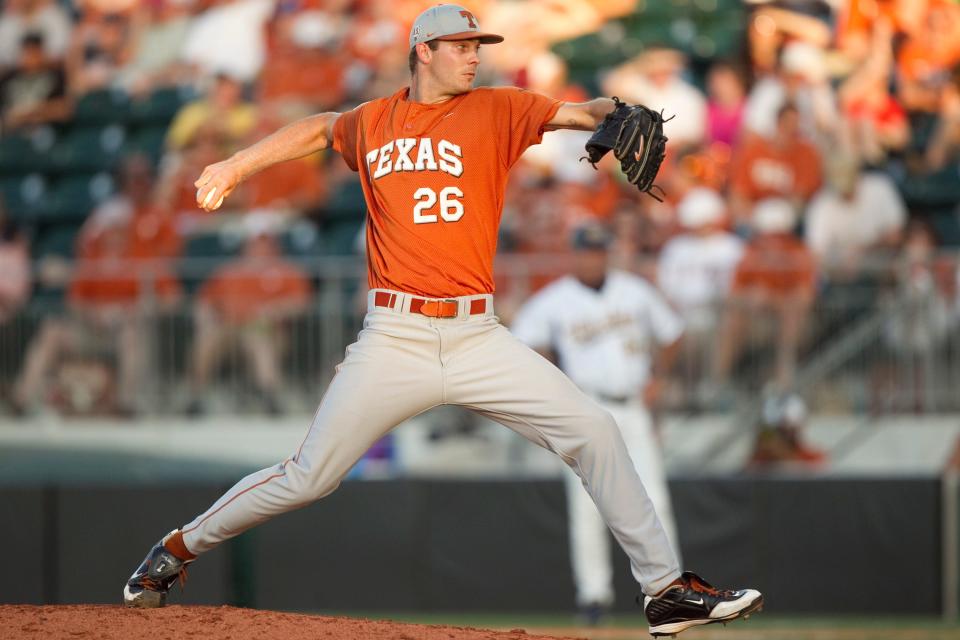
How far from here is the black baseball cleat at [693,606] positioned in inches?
203

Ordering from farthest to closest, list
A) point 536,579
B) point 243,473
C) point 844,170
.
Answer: point 844,170
point 243,473
point 536,579

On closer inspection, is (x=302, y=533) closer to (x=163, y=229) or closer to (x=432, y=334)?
(x=163, y=229)

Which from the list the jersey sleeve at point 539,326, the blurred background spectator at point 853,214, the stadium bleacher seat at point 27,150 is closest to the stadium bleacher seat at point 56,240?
the stadium bleacher seat at point 27,150

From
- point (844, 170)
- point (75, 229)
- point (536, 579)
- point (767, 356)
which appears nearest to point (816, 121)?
point (844, 170)

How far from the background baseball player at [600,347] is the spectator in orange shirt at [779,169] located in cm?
253

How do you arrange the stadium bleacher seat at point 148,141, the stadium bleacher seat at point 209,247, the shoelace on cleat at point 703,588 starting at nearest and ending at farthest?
the shoelace on cleat at point 703,588
the stadium bleacher seat at point 209,247
the stadium bleacher seat at point 148,141

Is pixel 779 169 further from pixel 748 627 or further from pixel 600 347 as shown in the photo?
pixel 748 627

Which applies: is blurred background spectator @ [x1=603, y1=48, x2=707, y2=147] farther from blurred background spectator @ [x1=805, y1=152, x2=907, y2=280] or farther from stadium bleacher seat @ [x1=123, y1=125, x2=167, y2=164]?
stadium bleacher seat @ [x1=123, y1=125, x2=167, y2=164]

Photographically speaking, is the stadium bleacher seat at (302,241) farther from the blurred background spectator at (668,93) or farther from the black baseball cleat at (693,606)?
the black baseball cleat at (693,606)

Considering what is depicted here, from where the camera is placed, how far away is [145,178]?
12.4m

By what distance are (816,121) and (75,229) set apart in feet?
21.8

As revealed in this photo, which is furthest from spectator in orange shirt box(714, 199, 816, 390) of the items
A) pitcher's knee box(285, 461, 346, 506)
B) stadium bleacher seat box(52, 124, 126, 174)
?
stadium bleacher seat box(52, 124, 126, 174)

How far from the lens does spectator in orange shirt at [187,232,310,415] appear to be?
A: 1055cm

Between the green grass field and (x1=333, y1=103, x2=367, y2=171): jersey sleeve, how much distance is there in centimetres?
382
